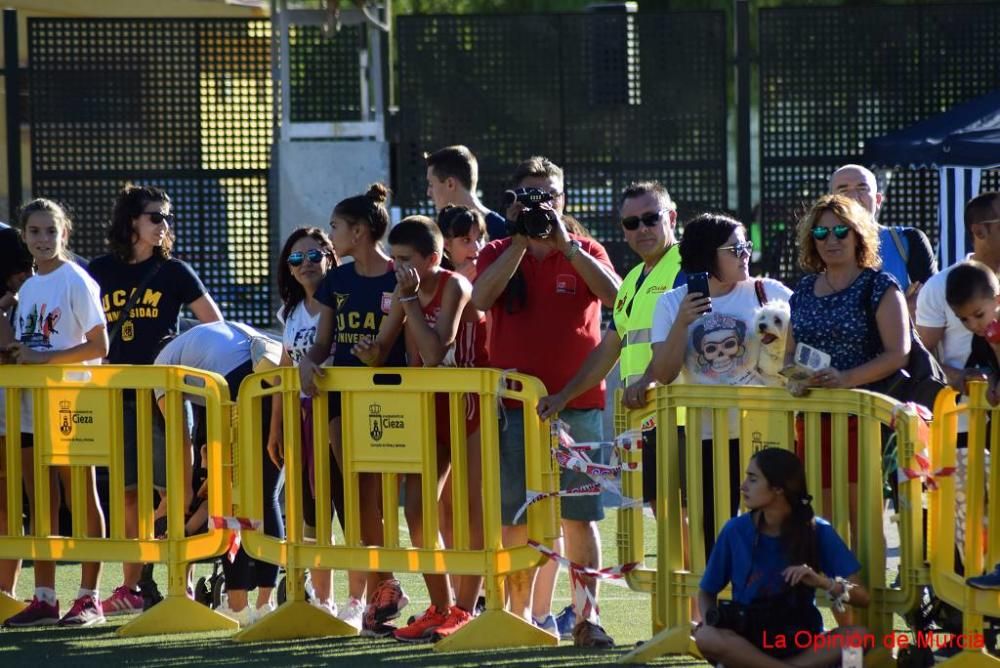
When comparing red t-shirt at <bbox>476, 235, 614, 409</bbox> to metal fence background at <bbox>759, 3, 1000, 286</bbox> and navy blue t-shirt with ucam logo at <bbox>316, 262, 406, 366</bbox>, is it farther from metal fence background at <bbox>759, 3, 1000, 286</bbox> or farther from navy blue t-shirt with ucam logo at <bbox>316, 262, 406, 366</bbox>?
metal fence background at <bbox>759, 3, 1000, 286</bbox>

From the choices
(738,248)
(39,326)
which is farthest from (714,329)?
(39,326)

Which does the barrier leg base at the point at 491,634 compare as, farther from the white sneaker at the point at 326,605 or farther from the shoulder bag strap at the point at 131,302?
the shoulder bag strap at the point at 131,302

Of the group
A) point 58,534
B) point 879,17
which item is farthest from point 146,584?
point 879,17

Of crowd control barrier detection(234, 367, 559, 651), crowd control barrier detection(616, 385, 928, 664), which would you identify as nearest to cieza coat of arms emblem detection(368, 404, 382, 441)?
crowd control barrier detection(234, 367, 559, 651)

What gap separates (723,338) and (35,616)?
3367 mm

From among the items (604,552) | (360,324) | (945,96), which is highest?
(945,96)

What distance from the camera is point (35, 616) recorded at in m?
8.12

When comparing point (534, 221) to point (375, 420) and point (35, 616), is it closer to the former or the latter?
point (375, 420)

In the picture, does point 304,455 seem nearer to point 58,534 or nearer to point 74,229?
point 58,534

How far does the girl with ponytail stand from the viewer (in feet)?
20.2

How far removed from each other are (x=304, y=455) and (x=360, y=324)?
64 centimetres

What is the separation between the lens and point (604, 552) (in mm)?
10305

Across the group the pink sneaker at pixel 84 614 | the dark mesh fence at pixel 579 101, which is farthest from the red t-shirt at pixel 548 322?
the dark mesh fence at pixel 579 101

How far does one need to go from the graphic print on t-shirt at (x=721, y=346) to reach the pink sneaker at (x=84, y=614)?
304 cm
